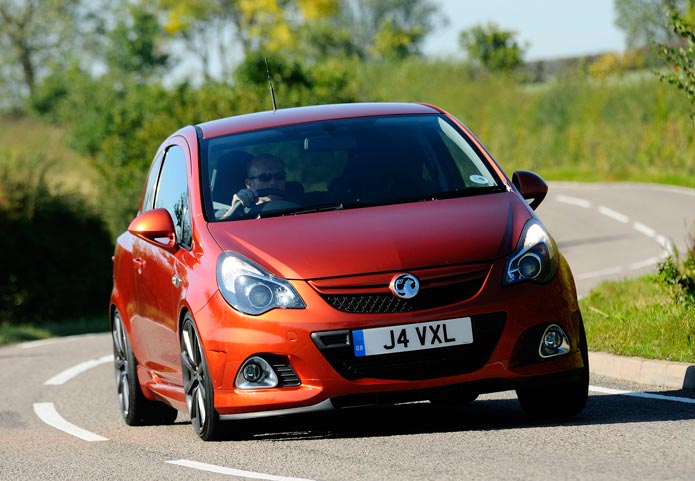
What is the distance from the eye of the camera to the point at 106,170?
3919cm

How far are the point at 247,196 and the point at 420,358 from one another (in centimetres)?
157

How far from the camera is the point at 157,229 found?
8.28 meters

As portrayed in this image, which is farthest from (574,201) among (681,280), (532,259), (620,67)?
(532,259)

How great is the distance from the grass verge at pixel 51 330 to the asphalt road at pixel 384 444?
37.0 feet

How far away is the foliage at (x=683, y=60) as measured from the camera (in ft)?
36.0

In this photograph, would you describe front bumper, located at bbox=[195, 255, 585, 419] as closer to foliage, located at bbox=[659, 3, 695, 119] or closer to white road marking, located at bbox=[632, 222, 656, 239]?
foliage, located at bbox=[659, 3, 695, 119]

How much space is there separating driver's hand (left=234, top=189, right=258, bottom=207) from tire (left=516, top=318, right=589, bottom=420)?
177cm

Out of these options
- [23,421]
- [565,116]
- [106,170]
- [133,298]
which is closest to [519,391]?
[133,298]

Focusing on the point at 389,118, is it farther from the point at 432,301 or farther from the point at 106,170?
the point at 106,170

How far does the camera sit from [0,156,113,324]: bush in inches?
1119

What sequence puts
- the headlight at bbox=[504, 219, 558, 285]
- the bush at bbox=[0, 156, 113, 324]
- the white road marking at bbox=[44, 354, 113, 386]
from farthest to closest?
1. the bush at bbox=[0, 156, 113, 324]
2. the white road marking at bbox=[44, 354, 113, 386]
3. the headlight at bbox=[504, 219, 558, 285]

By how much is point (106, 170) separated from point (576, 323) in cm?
3239

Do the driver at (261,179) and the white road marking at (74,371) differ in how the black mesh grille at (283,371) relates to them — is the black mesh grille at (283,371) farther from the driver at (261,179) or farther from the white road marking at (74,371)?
the white road marking at (74,371)

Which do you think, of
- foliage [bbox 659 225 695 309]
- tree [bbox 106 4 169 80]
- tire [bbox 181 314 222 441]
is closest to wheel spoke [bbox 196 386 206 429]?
tire [bbox 181 314 222 441]
